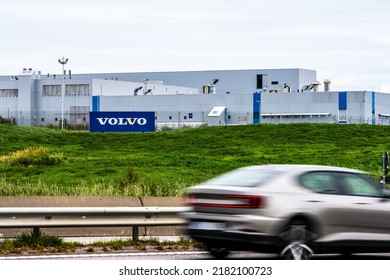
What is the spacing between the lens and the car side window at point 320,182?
13.2 meters

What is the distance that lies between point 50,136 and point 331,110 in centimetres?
4000

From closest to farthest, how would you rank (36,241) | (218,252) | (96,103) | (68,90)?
(218,252) → (36,241) → (96,103) → (68,90)

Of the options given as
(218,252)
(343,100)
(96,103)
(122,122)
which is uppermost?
(343,100)

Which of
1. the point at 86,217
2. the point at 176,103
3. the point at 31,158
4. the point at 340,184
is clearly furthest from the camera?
the point at 176,103

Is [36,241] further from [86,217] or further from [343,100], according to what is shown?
[343,100]

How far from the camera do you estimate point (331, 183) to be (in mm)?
13570

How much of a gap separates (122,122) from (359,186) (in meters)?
56.0

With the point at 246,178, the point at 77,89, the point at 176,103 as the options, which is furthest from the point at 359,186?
the point at 77,89

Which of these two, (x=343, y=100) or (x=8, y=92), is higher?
(x=8, y=92)

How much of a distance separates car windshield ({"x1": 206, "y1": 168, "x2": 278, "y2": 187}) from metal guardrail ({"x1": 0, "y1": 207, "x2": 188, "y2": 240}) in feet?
10.0

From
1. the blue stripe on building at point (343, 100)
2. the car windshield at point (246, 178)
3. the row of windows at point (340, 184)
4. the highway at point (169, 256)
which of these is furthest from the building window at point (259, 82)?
the car windshield at point (246, 178)

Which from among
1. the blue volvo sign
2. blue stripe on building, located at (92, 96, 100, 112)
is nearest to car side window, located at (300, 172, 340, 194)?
the blue volvo sign

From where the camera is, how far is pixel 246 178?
13148 mm

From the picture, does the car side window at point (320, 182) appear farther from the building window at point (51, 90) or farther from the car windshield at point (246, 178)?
the building window at point (51, 90)
